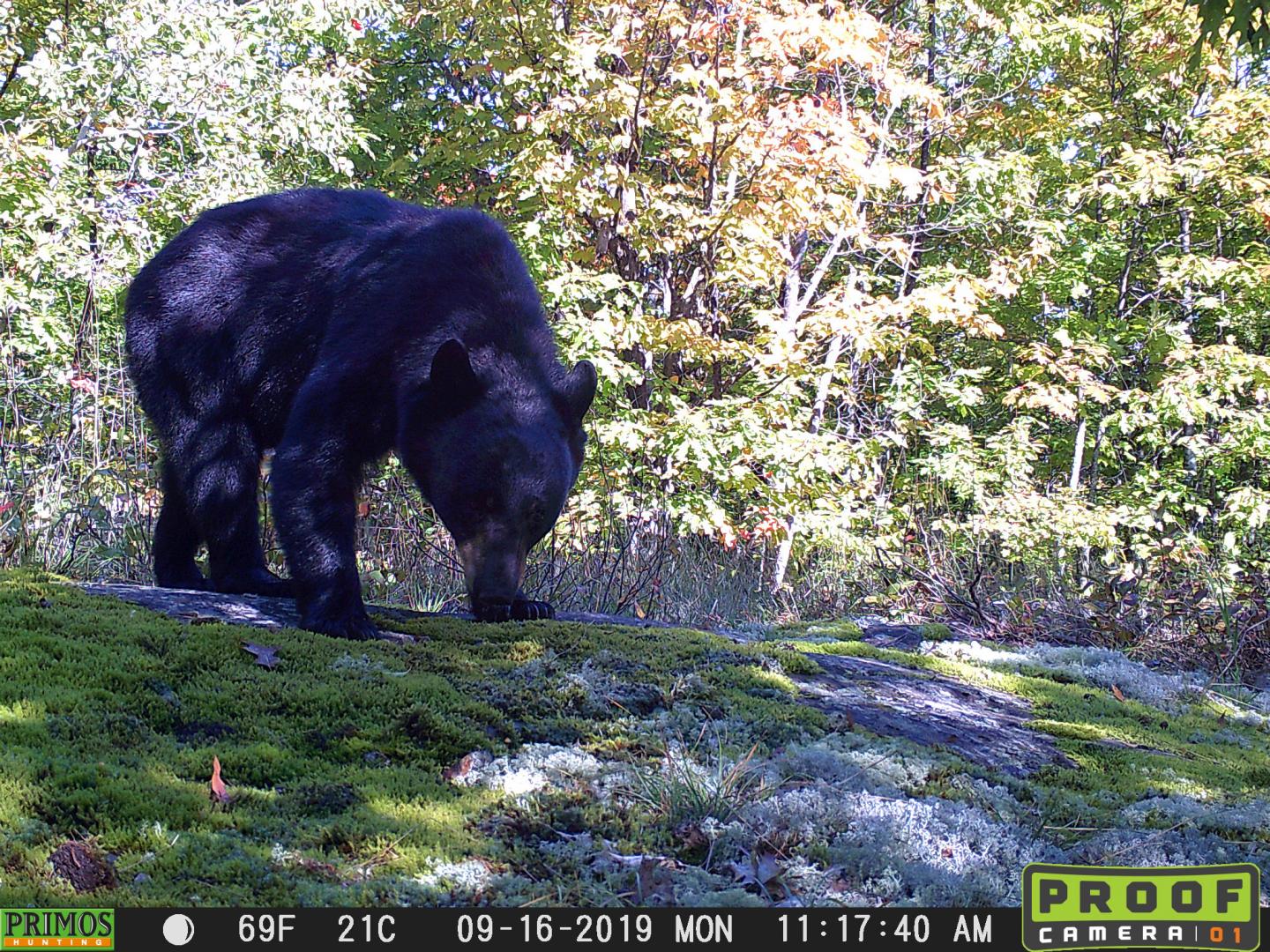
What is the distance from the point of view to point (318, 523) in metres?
4.50

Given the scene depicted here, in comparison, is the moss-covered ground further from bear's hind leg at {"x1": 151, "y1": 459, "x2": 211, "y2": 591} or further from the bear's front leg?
bear's hind leg at {"x1": 151, "y1": 459, "x2": 211, "y2": 591}

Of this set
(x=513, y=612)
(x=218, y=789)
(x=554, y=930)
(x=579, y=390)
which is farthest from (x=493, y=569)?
(x=554, y=930)

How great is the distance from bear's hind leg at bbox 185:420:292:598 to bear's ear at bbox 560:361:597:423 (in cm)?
168

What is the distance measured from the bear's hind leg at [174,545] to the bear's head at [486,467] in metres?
1.61

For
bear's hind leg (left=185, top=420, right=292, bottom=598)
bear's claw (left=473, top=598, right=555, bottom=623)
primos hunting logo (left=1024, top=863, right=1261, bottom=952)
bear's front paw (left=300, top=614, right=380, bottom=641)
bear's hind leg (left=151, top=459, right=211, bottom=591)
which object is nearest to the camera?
primos hunting logo (left=1024, top=863, right=1261, bottom=952)

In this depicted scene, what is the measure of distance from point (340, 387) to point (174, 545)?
1.66m

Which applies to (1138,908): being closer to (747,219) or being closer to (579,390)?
(579,390)

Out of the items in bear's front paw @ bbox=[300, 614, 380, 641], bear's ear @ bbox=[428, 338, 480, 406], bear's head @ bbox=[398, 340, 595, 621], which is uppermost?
bear's ear @ bbox=[428, 338, 480, 406]

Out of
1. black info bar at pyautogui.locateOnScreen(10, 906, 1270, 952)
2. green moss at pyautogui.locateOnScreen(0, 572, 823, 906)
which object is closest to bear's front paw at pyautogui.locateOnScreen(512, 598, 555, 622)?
green moss at pyautogui.locateOnScreen(0, 572, 823, 906)

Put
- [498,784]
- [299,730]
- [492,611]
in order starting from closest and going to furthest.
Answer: [498,784] → [299,730] → [492,611]

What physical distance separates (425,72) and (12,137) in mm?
7570

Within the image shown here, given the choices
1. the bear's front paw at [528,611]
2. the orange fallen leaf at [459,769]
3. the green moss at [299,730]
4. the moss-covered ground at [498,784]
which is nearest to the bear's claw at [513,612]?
the bear's front paw at [528,611]

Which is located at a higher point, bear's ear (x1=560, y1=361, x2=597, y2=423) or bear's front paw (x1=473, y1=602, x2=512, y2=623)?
bear's ear (x1=560, y1=361, x2=597, y2=423)

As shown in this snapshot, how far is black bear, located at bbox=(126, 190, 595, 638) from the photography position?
→ 4.50m
